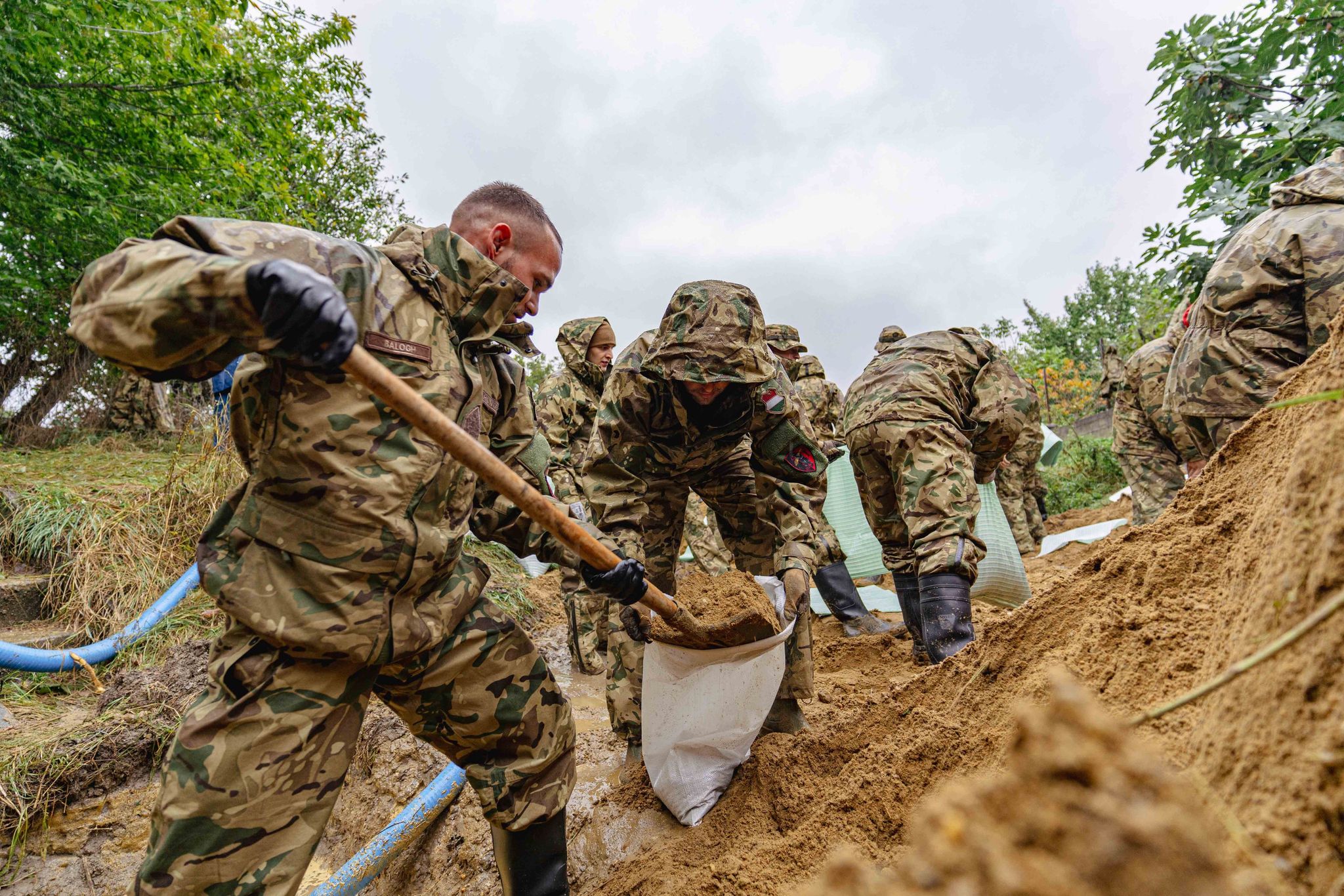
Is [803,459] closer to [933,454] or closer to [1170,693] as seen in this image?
[933,454]

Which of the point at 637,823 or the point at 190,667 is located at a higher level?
the point at 190,667

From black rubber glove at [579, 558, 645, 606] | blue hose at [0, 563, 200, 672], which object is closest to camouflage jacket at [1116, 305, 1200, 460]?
black rubber glove at [579, 558, 645, 606]

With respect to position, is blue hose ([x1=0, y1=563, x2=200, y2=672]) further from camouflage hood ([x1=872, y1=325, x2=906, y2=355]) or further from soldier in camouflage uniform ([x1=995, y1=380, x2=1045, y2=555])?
soldier in camouflage uniform ([x1=995, y1=380, x2=1045, y2=555])

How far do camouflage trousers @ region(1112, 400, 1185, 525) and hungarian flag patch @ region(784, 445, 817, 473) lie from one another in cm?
408

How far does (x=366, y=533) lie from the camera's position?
1.48m

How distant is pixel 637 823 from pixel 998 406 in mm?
2664

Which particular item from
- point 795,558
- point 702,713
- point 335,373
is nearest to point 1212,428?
point 795,558

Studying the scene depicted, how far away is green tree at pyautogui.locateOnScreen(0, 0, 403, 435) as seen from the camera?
5090mm

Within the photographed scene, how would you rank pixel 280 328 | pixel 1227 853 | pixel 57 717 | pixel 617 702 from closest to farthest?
pixel 1227 853 < pixel 280 328 < pixel 617 702 < pixel 57 717

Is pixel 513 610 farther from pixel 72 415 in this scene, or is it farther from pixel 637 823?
pixel 72 415

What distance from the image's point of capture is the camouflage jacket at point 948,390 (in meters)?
3.38

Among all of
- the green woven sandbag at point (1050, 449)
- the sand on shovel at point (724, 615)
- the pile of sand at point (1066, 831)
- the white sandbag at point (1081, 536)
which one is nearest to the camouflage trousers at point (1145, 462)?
the white sandbag at point (1081, 536)

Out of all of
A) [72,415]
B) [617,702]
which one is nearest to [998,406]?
[617,702]

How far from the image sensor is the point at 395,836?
A: 89.0 inches
